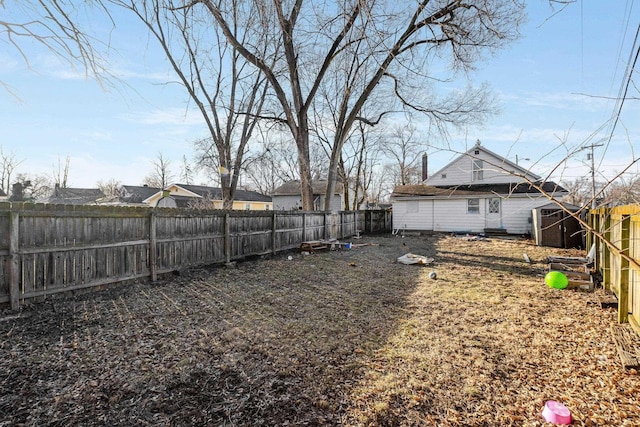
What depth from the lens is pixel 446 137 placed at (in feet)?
46.7

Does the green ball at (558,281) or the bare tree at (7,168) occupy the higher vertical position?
the bare tree at (7,168)

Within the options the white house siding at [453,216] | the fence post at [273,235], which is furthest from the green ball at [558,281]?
the white house siding at [453,216]

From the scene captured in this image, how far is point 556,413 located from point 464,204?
17.1 meters

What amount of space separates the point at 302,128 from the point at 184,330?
10.6 m

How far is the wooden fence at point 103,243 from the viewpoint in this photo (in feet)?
14.2

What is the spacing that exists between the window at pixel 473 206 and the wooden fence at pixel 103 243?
1337 centimetres

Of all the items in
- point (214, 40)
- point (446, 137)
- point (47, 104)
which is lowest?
point (47, 104)

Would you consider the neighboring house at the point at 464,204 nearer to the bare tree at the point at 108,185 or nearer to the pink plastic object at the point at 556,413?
the pink plastic object at the point at 556,413

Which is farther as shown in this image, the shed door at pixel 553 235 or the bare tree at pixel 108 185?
the bare tree at pixel 108 185

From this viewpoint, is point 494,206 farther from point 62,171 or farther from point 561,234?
point 62,171

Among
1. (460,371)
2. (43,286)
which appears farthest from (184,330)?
(460,371)

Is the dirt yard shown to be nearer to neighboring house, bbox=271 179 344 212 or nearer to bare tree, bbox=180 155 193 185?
neighboring house, bbox=271 179 344 212

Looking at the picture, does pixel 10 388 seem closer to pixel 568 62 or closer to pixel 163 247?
pixel 163 247

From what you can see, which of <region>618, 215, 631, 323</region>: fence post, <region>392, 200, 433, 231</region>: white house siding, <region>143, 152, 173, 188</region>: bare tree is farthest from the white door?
<region>143, 152, 173, 188</region>: bare tree
